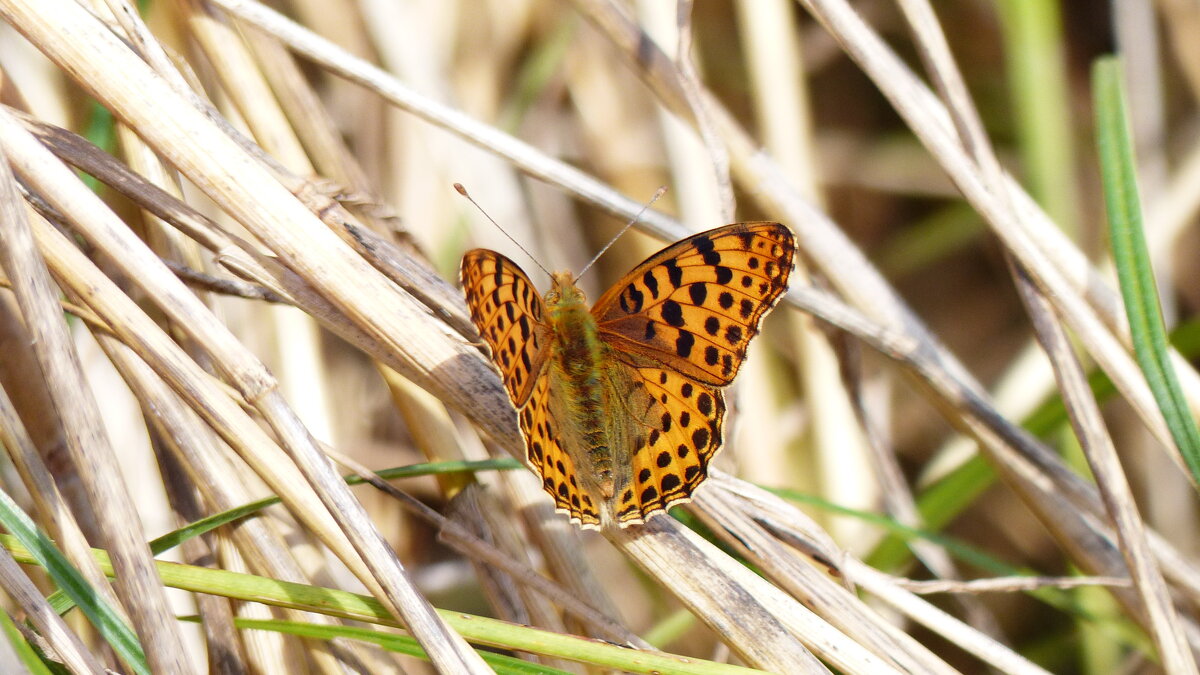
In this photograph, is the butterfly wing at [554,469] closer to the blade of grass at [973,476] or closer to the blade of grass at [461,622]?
the blade of grass at [461,622]

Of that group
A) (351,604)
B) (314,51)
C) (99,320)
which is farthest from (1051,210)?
(99,320)

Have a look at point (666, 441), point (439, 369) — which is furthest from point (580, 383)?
point (439, 369)

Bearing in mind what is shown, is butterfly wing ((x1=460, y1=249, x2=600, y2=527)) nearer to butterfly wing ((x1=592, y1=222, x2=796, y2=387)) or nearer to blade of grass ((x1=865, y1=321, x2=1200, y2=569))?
butterfly wing ((x1=592, y1=222, x2=796, y2=387))

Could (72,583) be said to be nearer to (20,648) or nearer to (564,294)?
(20,648)

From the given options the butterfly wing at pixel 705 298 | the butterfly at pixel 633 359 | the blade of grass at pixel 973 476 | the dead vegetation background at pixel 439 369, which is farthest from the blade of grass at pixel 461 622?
the blade of grass at pixel 973 476

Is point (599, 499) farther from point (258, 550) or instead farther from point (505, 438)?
point (258, 550)

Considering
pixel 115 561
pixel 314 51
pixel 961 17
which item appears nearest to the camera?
pixel 115 561

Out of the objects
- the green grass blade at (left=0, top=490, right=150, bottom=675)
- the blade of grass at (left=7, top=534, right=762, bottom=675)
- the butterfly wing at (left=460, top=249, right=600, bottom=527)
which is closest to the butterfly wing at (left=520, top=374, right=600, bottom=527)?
the butterfly wing at (left=460, top=249, right=600, bottom=527)
